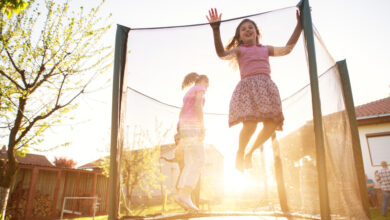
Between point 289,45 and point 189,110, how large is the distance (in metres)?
1.11

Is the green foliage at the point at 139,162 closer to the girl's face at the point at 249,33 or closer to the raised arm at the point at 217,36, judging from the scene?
the raised arm at the point at 217,36

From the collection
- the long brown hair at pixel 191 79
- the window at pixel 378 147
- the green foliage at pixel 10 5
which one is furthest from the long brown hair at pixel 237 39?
the window at pixel 378 147

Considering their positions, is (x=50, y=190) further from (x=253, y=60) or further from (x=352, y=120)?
(x=352, y=120)

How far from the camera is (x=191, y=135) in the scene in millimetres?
2412

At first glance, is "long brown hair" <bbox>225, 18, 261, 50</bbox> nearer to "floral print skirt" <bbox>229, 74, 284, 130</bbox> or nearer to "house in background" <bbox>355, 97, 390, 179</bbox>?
"floral print skirt" <bbox>229, 74, 284, 130</bbox>

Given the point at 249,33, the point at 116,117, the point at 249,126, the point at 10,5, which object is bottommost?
the point at 249,126

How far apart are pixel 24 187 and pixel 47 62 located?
8.06 metres

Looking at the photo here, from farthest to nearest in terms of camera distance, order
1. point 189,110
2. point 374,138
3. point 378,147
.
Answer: point 374,138
point 378,147
point 189,110

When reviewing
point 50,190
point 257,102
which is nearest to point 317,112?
point 257,102

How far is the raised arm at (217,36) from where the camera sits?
1.97 metres

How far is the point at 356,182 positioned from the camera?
2.17 m

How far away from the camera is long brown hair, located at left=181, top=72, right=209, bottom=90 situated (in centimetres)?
229

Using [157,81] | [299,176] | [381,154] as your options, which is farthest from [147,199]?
[381,154]

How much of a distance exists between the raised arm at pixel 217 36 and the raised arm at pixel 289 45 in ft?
1.08
